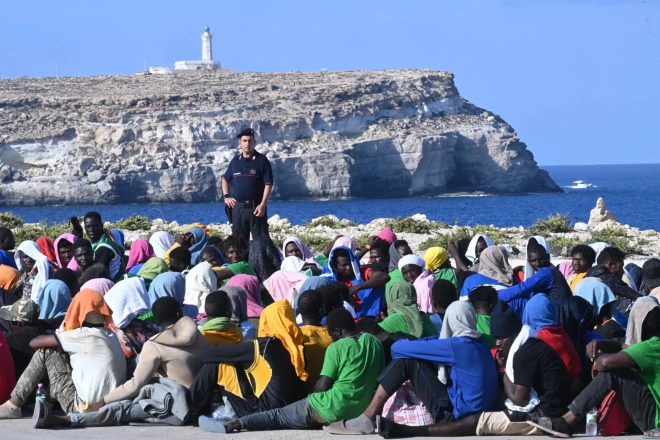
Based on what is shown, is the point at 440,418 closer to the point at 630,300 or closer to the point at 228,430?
the point at 228,430

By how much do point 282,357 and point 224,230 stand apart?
1458 cm

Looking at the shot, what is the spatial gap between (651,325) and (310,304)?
227 cm

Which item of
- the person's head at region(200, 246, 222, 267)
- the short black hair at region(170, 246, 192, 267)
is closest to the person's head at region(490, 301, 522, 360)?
the short black hair at region(170, 246, 192, 267)

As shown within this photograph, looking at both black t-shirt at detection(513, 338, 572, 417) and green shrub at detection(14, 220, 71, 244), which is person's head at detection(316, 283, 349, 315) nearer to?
black t-shirt at detection(513, 338, 572, 417)

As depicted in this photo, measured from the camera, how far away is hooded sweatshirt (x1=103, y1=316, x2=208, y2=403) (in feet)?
24.4

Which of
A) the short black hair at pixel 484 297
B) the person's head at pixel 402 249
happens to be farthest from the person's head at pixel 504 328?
the person's head at pixel 402 249

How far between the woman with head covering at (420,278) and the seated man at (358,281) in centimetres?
25

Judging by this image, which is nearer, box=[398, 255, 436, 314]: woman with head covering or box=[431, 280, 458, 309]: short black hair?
box=[431, 280, 458, 309]: short black hair

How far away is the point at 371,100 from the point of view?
110 m

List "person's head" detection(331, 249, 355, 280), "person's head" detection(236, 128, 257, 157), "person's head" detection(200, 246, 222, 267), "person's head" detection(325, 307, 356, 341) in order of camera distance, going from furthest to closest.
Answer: "person's head" detection(236, 128, 257, 157)
"person's head" detection(200, 246, 222, 267)
"person's head" detection(331, 249, 355, 280)
"person's head" detection(325, 307, 356, 341)

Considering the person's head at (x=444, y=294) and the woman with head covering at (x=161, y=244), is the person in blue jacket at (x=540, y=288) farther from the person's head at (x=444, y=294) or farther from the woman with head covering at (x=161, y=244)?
the woman with head covering at (x=161, y=244)

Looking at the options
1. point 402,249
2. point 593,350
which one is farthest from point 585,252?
point 593,350

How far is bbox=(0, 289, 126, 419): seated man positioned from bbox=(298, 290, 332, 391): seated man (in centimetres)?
126

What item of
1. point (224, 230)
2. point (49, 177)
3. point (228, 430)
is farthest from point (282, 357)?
point (49, 177)
